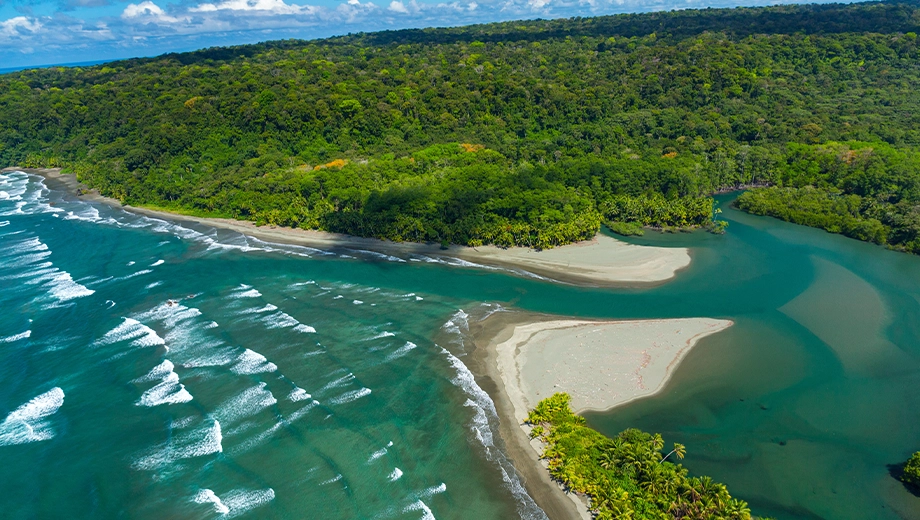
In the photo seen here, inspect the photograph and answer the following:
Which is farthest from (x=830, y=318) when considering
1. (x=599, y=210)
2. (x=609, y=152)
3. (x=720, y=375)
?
(x=609, y=152)

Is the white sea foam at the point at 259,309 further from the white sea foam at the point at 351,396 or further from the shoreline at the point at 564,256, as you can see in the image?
the shoreline at the point at 564,256

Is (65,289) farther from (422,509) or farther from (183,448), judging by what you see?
(422,509)

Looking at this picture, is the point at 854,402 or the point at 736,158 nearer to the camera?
the point at 854,402

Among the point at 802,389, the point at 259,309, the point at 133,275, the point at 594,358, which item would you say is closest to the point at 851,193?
the point at 802,389

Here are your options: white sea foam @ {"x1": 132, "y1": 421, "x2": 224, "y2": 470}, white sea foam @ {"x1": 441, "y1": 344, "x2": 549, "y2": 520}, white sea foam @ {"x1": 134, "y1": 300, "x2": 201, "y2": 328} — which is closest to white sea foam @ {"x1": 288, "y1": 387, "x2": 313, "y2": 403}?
white sea foam @ {"x1": 132, "y1": 421, "x2": 224, "y2": 470}

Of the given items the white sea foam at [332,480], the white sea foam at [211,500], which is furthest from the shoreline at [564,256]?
the white sea foam at [211,500]

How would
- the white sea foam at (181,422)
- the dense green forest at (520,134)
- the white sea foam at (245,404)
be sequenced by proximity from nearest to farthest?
the white sea foam at (181,422) < the white sea foam at (245,404) < the dense green forest at (520,134)

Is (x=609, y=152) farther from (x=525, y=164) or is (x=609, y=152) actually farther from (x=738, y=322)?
(x=738, y=322)
